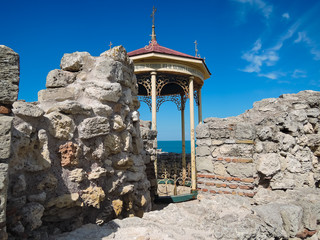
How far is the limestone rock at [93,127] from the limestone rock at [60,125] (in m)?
0.11

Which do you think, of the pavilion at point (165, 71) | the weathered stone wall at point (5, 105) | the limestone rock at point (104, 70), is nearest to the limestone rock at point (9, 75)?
the weathered stone wall at point (5, 105)

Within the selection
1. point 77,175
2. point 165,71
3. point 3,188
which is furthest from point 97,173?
point 165,71

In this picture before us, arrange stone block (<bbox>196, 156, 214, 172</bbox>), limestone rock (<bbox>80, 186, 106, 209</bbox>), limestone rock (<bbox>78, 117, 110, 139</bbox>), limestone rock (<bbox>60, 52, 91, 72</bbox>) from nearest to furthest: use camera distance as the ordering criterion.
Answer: limestone rock (<bbox>80, 186, 106, 209</bbox>) < limestone rock (<bbox>78, 117, 110, 139</bbox>) < limestone rock (<bbox>60, 52, 91, 72</bbox>) < stone block (<bbox>196, 156, 214, 172</bbox>)

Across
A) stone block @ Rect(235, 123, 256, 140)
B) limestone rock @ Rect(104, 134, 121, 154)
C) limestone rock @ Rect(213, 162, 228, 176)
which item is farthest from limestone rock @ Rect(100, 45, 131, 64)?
limestone rock @ Rect(213, 162, 228, 176)

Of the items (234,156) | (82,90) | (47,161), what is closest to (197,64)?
(234,156)

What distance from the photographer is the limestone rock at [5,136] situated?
53.9 inches

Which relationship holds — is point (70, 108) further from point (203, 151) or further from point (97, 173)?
point (203, 151)

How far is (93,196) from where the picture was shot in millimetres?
2117

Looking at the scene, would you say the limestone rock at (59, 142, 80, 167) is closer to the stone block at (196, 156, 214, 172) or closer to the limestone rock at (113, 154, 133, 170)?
the limestone rock at (113, 154, 133, 170)

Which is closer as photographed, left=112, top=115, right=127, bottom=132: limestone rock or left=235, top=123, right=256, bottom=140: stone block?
left=112, top=115, right=127, bottom=132: limestone rock

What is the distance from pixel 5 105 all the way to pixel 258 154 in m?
3.26

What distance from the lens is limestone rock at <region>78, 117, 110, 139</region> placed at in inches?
86.1

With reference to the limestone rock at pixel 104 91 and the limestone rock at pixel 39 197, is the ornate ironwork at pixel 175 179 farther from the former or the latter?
the limestone rock at pixel 39 197

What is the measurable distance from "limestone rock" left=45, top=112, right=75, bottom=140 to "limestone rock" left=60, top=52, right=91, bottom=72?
0.61m
